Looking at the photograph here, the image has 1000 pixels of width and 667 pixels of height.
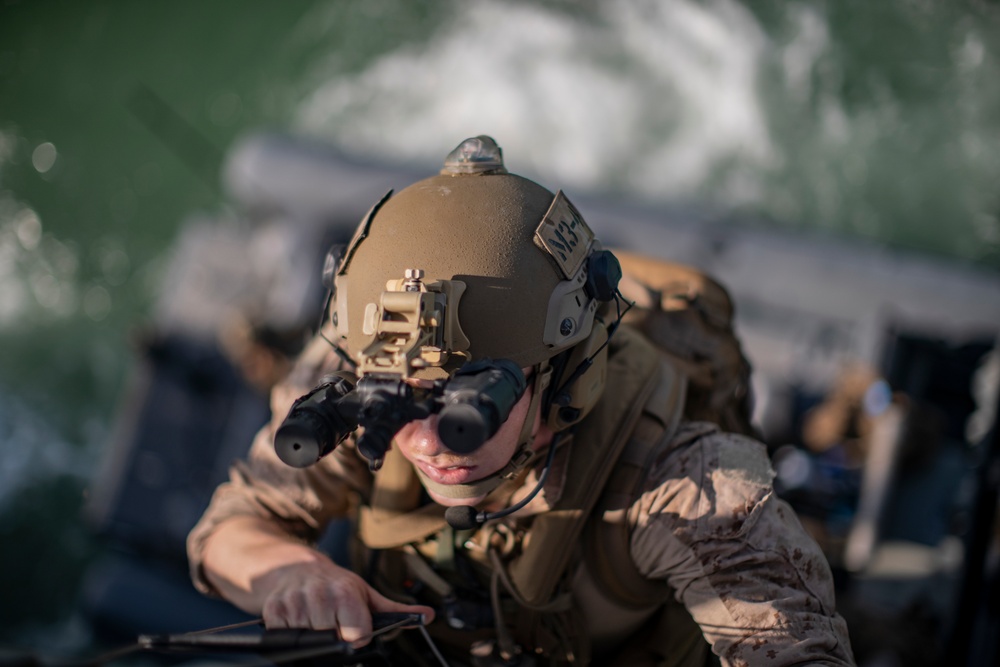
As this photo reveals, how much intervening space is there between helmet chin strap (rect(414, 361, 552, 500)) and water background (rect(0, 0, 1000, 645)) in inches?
153

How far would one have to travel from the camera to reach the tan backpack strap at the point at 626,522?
6.35 feet

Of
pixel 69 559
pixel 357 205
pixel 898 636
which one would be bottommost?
pixel 69 559

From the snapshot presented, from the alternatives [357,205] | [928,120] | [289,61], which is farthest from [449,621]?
[289,61]

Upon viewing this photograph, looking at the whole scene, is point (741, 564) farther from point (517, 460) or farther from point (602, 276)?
point (602, 276)

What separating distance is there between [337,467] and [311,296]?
2.65m

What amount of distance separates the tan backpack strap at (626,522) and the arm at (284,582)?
0.41m

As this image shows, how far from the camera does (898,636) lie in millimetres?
3184

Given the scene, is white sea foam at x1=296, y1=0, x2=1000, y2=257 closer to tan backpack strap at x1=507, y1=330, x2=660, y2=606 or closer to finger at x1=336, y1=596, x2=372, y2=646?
tan backpack strap at x1=507, y1=330, x2=660, y2=606

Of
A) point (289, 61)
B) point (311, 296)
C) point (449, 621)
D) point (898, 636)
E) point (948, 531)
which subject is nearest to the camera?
point (449, 621)

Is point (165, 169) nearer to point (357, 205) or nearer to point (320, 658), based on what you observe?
point (357, 205)

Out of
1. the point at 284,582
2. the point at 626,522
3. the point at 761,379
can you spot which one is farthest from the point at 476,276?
the point at 761,379

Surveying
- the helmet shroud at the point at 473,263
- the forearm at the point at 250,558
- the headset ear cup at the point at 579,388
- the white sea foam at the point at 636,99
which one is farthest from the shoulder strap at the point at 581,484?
the white sea foam at the point at 636,99

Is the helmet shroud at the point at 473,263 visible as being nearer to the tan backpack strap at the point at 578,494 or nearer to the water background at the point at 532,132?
the tan backpack strap at the point at 578,494

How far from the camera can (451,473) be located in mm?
1774
